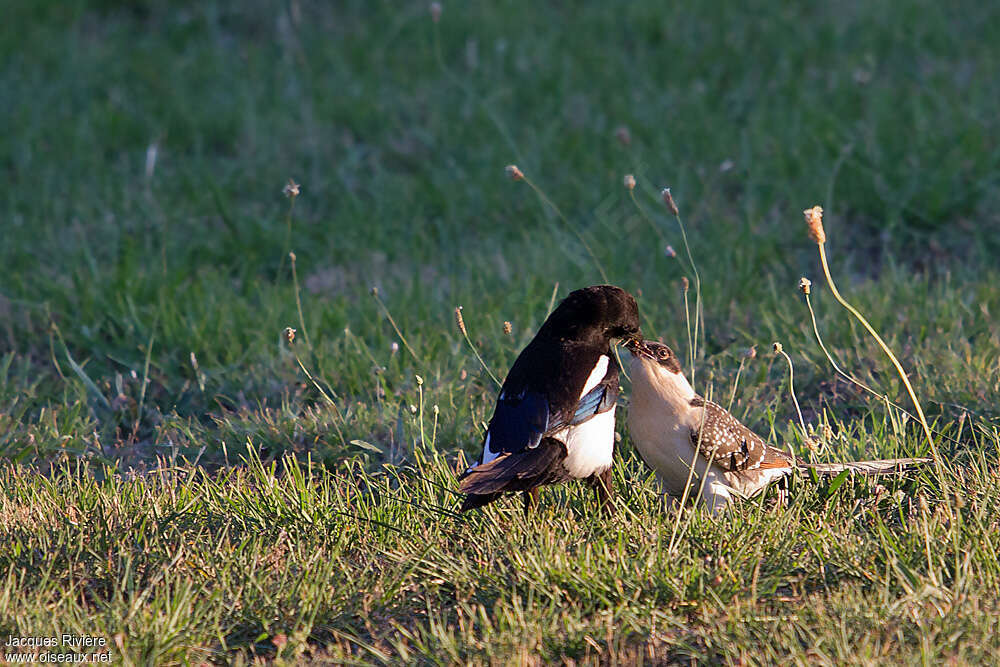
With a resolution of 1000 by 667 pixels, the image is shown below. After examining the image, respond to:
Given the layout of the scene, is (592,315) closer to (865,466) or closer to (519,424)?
(519,424)

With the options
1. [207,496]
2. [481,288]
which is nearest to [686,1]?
[481,288]

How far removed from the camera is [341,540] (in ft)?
11.0

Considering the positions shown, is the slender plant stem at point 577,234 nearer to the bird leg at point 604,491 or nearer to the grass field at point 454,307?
the grass field at point 454,307

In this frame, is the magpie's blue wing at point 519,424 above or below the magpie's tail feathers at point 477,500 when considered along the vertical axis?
above

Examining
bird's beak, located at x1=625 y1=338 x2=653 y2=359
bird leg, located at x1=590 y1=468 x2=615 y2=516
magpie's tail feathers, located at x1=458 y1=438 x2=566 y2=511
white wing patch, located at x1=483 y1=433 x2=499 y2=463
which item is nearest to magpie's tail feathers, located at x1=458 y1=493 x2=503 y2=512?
magpie's tail feathers, located at x1=458 y1=438 x2=566 y2=511

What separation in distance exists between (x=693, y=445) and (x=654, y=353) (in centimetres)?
32

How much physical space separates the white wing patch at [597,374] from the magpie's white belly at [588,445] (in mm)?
85

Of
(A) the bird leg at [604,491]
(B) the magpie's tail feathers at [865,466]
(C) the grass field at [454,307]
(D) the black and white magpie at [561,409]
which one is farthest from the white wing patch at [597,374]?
(B) the magpie's tail feathers at [865,466]

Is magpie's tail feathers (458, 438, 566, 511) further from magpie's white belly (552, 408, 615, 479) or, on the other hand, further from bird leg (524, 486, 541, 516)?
bird leg (524, 486, 541, 516)

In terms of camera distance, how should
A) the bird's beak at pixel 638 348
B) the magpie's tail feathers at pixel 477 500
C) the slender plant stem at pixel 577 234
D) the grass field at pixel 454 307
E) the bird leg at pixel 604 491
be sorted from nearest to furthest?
the grass field at pixel 454 307
the magpie's tail feathers at pixel 477 500
the bird leg at pixel 604 491
the bird's beak at pixel 638 348
the slender plant stem at pixel 577 234

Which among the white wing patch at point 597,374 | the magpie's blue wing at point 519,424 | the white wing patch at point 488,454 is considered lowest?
the white wing patch at point 488,454

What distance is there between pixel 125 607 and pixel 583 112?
497 cm

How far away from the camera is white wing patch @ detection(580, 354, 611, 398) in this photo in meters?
3.37

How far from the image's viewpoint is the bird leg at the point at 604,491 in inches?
135
